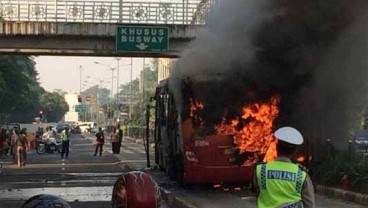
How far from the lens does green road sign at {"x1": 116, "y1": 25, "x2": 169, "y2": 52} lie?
83.7ft

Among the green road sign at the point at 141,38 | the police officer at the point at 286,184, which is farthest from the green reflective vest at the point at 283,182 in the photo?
the green road sign at the point at 141,38

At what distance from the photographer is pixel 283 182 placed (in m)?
4.45

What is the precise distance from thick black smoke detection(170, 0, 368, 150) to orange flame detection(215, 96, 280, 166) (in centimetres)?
20

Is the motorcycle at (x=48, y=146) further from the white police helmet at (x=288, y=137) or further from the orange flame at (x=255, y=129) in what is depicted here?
the white police helmet at (x=288, y=137)

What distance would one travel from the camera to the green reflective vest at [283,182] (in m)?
4.44

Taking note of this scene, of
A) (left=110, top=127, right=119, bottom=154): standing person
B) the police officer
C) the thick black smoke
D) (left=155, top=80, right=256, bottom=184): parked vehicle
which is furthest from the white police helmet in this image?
(left=110, top=127, right=119, bottom=154): standing person

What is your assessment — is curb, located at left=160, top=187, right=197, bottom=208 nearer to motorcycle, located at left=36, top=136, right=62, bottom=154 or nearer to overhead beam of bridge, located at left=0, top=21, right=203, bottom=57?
overhead beam of bridge, located at left=0, top=21, right=203, bottom=57

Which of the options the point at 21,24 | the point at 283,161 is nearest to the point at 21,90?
the point at 21,24

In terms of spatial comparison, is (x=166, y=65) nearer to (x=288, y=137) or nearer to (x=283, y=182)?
(x=283, y=182)

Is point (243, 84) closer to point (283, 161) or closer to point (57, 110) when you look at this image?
point (283, 161)

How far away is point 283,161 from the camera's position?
4.43m

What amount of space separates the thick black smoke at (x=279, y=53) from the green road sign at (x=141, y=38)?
9.33 metres

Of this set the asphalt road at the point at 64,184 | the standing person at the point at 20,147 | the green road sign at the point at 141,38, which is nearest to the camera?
the asphalt road at the point at 64,184

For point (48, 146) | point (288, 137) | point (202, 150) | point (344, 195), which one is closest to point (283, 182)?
point (288, 137)
